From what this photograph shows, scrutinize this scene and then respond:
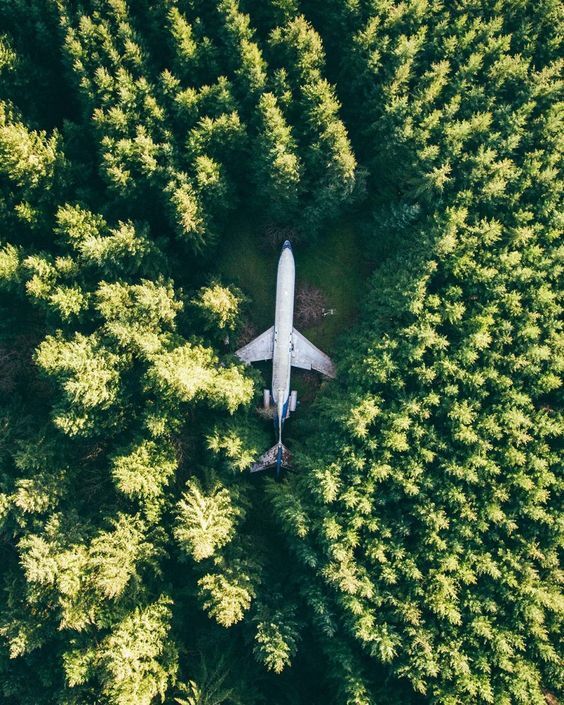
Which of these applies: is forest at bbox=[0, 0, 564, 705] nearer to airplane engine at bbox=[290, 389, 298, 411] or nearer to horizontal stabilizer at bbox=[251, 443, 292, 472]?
horizontal stabilizer at bbox=[251, 443, 292, 472]

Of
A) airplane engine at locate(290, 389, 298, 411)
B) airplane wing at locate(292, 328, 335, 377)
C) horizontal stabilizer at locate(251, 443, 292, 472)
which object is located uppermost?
airplane wing at locate(292, 328, 335, 377)

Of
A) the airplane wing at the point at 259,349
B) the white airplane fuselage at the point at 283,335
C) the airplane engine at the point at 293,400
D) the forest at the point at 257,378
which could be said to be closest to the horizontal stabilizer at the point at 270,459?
the white airplane fuselage at the point at 283,335

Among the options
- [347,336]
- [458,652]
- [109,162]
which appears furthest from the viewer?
[347,336]

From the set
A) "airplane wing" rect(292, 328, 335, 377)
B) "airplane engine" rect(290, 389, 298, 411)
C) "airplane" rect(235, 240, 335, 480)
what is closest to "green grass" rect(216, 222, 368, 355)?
"airplane wing" rect(292, 328, 335, 377)

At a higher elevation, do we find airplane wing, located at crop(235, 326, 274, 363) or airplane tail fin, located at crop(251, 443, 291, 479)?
airplane wing, located at crop(235, 326, 274, 363)

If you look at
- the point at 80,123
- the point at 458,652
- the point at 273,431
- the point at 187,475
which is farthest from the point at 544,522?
the point at 80,123

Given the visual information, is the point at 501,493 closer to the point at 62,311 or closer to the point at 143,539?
the point at 143,539

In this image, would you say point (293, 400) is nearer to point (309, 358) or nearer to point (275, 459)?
point (309, 358)

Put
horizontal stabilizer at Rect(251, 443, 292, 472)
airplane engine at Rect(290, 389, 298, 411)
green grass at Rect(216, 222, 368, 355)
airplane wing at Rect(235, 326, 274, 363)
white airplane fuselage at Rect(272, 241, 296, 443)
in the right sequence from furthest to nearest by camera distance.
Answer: green grass at Rect(216, 222, 368, 355)
airplane wing at Rect(235, 326, 274, 363)
airplane engine at Rect(290, 389, 298, 411)
white airplane fuselage at Rect(272, 241, 296, 443)
horizontal stabilizer at Rect(251, 443, 292, 472)
